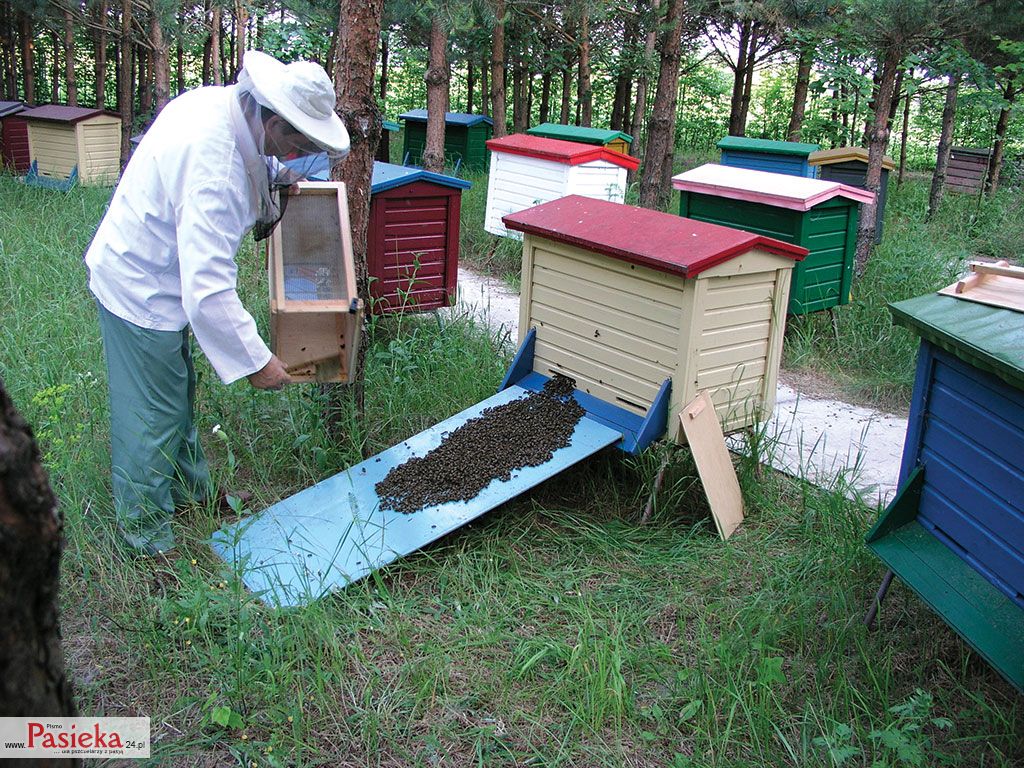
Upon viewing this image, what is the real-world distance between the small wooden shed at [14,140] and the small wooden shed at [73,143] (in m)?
0.14

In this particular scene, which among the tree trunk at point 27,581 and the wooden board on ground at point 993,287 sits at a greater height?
the wooden board on ground at point 993,287

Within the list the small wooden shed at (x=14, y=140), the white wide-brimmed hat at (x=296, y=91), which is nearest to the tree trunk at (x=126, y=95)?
the small wooden shed at (x=14, y=140)

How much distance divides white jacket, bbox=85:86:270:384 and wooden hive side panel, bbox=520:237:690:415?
5.03 feet

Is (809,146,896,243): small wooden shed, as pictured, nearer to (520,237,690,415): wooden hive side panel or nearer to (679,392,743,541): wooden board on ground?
(520,237,690,415): wooden hive side panel

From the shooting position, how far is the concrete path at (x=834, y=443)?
4.50 meters

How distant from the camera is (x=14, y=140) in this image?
10906mm

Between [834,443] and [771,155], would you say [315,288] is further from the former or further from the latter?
[771,155]

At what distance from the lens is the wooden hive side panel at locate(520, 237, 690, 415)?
151 inches

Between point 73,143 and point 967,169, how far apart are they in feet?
38.8

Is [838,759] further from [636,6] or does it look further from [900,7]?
[636,6]

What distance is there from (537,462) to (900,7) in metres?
4.97

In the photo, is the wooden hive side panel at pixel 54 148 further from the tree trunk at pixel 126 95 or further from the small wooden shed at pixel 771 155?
the small wooden shed at pixel 771 155

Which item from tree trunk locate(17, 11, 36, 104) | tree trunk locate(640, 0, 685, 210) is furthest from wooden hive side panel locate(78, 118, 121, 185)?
tree trunk locate(640, 0, 685, 210)

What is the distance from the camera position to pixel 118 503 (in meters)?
3.47
